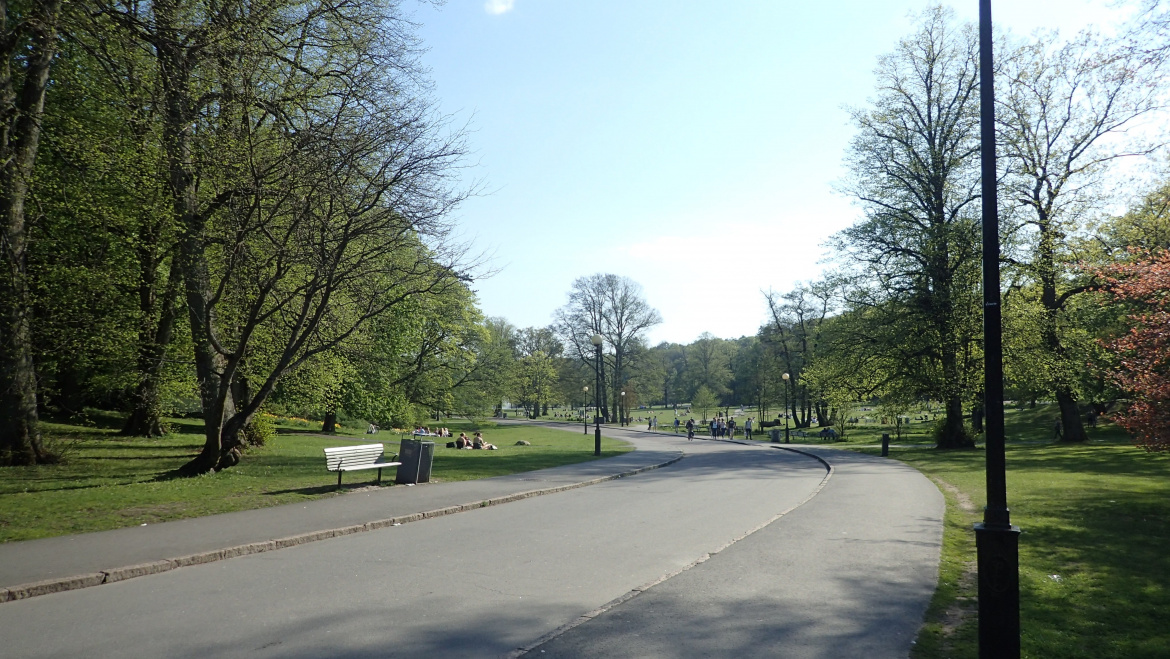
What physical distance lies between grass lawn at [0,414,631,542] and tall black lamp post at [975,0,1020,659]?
10264 mm

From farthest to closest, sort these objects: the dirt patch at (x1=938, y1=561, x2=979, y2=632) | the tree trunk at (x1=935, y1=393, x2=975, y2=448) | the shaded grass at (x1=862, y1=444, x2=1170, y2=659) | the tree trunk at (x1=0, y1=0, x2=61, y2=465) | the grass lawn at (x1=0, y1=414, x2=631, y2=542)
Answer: the tree trunk at (x1=935, y1=393, x2=975, y2=448) < the tree trunk at (x1=0, y1=0, x2=61, y2=465) < the grass lawn at (x1=0, y1=414, x2=631, y2=542) < the dirt patch at (x1=938, y1=561, x2=979, y2=632) < the shaded grass at (x1=862, y1=444, x2=1170, y2=659)

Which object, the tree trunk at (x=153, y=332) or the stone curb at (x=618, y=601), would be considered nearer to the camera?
the stone curb at (x=618, y=601)

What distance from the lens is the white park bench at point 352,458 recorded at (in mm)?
13688

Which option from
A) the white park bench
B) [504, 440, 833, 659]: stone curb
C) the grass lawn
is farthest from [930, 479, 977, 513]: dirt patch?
the white park bench

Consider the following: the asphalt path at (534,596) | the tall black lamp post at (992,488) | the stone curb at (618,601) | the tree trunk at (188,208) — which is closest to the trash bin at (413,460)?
the tree trunk at (188,208)

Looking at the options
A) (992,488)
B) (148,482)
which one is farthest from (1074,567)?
(148,482)

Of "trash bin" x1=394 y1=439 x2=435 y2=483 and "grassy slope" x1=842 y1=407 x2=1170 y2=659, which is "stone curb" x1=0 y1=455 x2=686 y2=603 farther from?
"grassy slope" x1=842 y1=407 x2=1170 y2=659

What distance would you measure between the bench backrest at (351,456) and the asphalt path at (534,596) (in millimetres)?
3442

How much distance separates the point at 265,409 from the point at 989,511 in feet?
82.0


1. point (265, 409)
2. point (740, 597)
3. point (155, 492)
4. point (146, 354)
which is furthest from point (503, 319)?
point (740, 597)

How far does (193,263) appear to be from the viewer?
615 inches

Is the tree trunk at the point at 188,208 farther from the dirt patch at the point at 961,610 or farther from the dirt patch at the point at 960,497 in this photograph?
the dirt patch at the point at 960,497

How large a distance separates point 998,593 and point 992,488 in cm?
73

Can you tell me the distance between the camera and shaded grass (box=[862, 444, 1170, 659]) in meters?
5.59
